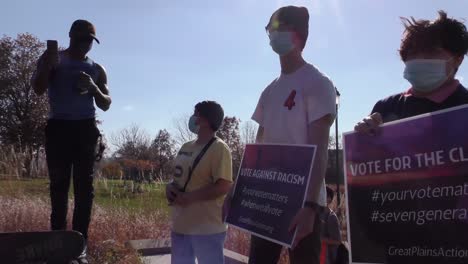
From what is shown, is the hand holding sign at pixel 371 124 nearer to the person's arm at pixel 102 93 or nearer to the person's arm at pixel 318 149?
the person's arm at pixel 318 149

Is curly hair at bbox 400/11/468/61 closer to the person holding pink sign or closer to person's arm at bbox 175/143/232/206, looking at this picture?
the person holding pink sign

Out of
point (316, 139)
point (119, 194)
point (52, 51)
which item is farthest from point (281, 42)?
point (119, 194)

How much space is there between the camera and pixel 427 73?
8.07 feet

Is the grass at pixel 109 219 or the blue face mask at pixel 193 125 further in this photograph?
the grass at pixel 109 219

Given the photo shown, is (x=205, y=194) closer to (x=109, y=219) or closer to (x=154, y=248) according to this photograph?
(x=154, y=248)

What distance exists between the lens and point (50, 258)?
122 inches

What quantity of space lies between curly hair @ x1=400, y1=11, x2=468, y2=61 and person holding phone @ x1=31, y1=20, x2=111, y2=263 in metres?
2.99

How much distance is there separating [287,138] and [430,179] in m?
0.86

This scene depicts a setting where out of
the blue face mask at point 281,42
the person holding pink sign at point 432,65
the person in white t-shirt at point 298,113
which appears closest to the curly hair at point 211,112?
the person in white t-shirt at point 298,113

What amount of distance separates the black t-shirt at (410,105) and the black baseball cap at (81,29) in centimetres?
299

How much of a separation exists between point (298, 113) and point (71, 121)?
2.53 meters

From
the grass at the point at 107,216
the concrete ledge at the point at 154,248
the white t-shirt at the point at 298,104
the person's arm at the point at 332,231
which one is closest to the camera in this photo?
the white t-shirt at the point at 298,104

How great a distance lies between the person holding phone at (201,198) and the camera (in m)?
3.69

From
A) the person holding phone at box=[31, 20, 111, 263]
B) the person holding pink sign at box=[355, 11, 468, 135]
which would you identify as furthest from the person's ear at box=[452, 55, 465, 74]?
the person holding phone at box=[31, 20, 111, 263]
